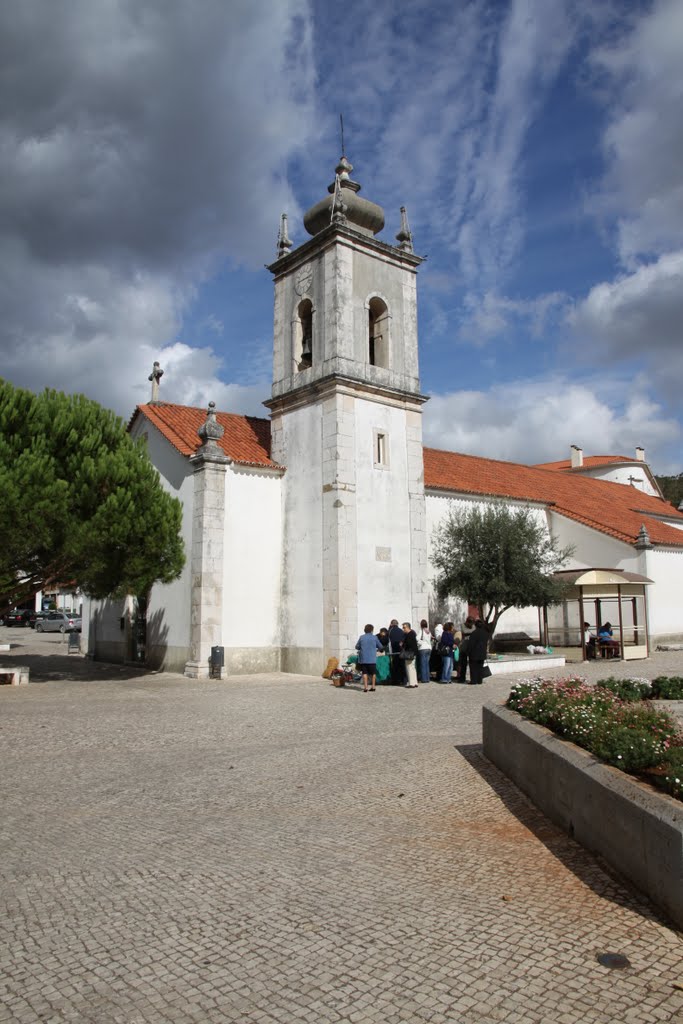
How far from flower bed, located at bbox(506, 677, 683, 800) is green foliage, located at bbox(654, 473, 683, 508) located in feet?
224

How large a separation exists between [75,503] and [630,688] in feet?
39.2

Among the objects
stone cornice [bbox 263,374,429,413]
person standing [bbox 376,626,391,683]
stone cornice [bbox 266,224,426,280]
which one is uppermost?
stone cornice [bbox 266,224,426,280]

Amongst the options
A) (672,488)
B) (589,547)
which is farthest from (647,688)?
(672,488)

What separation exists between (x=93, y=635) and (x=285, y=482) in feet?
32.7

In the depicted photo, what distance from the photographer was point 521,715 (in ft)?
26.4

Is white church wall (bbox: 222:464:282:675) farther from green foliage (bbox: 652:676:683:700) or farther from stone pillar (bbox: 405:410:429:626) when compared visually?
green foliage (bbox: 652:676:683:700)

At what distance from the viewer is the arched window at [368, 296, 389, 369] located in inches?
883

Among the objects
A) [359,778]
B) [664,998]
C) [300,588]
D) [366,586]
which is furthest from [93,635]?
[664,998]

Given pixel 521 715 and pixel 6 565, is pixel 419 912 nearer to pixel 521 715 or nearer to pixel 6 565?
pixel 521 715

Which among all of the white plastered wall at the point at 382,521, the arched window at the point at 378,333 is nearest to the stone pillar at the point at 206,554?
the white plastered wall at the point at 382,521

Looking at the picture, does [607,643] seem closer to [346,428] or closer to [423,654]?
[423,654]

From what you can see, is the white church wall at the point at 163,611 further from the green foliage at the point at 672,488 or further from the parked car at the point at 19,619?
the green foliage at the point at 672,488

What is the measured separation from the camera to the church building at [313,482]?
784 inches

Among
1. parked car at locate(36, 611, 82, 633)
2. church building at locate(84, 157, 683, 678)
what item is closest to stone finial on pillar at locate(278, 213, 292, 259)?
church building at locate(84, 157, 683, 678)
